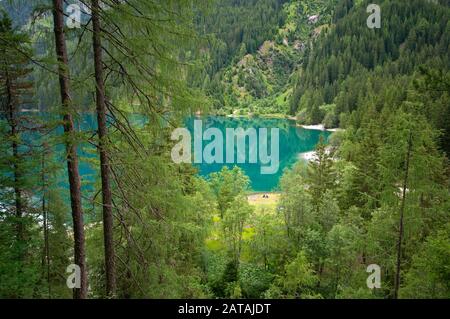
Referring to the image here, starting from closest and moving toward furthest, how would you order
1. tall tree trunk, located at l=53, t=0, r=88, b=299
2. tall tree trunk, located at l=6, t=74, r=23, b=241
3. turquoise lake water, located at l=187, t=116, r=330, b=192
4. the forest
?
1. tall tree trunk, located at l=53, t=0, r=88, b=299
2. the forest
3. tall tree trunk, located at l=6, t=74, r=23, b=241
4. turquoise lake water, located at l=187, t=116, r=330, b=192

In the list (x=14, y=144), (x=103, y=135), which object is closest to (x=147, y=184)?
(x=103, y=135)

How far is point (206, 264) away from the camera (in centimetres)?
2047

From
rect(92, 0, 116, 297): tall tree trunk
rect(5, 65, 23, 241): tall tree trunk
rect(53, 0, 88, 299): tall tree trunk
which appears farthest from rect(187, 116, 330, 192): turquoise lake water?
rect(53, 0, 88, 299): tall tree trunk

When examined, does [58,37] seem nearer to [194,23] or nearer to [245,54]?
[194,23]

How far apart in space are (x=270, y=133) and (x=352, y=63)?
6220cm

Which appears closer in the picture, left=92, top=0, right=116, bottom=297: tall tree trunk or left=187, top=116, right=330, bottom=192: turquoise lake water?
left=92, top=0, right=116, bottom=297: tall tree trunk

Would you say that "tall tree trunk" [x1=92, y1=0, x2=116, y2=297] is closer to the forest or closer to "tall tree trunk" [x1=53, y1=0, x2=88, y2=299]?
the forest

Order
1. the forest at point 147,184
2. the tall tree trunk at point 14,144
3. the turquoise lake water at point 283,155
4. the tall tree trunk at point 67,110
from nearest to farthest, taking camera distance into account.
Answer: the tall tree trunk at point 67,110 → the forest at point 147,184 → the tall tree trunk at point 14,144 → the turquoise lake water at point 283,155

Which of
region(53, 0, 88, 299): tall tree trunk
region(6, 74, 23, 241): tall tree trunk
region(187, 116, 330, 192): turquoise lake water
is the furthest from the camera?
region(187, 116, 330, 192): turquoise lake water

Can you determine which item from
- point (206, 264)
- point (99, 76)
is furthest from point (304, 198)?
point (99, 76)

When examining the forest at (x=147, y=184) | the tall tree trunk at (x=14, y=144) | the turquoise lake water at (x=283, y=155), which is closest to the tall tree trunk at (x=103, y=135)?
the forest at (x=147, y=184)

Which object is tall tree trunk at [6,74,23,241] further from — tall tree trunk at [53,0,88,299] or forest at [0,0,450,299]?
tall tree trunk at [53,0,88,299]

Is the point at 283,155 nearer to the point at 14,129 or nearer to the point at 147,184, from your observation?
the point at 14,129

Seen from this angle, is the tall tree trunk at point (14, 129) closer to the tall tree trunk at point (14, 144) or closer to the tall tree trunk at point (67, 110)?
the tall tree trunk at point (14, 144)
